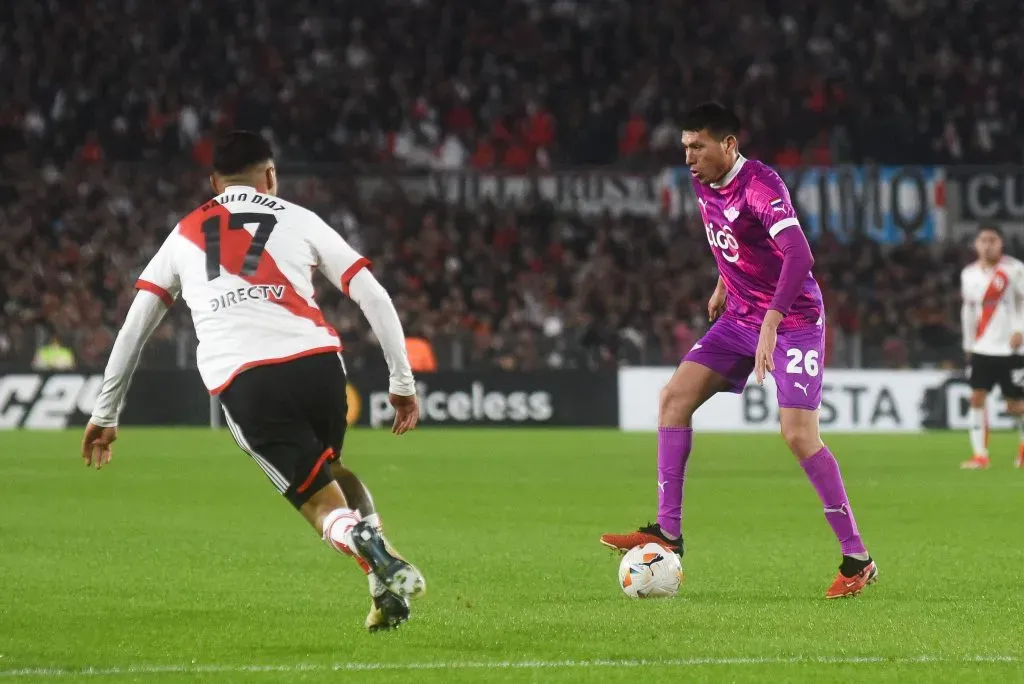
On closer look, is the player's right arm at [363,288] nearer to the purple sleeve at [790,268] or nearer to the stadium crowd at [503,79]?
the purple sleeve at [790,268]

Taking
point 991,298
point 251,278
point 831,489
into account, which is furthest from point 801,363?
point 991,298

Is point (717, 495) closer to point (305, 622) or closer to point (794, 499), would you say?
point (794, 499)

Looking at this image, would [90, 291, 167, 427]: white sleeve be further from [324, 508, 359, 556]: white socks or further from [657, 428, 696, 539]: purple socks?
[657, 428, 696, 539]: purple socks

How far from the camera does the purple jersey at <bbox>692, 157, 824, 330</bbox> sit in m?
7.88

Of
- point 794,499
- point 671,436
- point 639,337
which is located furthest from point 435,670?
point 639,337

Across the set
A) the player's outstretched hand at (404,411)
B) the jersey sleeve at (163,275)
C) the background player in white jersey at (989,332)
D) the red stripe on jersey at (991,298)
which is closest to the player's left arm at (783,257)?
the player's outstretched hand at (404,411)

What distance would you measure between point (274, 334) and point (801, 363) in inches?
108

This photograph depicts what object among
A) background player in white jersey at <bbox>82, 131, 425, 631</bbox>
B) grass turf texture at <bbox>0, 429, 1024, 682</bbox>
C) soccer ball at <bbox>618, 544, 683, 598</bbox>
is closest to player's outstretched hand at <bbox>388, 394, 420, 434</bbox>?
background player in white jersey at <bbox>82, 131, 425, 631</bbox>

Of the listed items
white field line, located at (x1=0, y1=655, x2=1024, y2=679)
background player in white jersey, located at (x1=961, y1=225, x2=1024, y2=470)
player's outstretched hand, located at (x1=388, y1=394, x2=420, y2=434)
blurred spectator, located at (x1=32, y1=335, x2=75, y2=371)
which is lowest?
blurred spectator, located at (x1=32, y1=335, x2=75, y2=371)

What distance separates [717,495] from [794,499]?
2.10 ft

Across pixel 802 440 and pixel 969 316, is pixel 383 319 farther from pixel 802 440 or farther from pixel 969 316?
pixel 969 316

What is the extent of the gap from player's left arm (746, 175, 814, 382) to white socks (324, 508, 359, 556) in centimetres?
212

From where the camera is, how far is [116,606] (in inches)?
290

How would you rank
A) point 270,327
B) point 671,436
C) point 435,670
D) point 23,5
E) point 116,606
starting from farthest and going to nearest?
point 23,5
point 671,436
point 116,606
point 270,327
point 435,670
